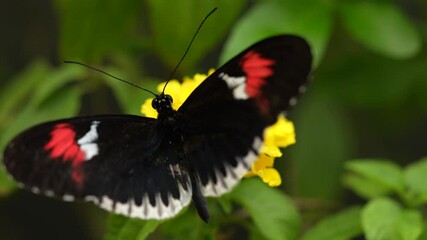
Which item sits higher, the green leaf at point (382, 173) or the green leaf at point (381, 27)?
the green leaf at point (381, 27)

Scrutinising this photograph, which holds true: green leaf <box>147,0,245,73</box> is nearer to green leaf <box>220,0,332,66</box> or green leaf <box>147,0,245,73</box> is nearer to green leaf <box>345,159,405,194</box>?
green leaf <box>220,0,332,66</box>

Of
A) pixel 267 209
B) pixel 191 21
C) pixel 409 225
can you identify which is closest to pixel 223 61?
pixel 191 21

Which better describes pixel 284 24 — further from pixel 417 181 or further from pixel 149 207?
pixel 149 207

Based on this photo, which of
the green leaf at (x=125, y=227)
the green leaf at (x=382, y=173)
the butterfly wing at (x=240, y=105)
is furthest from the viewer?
the green leaf at (x=382, y=173)

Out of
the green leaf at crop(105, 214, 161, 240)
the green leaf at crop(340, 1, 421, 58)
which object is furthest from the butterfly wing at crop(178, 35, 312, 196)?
the green leaf at crop(340, 1, 421, 58)

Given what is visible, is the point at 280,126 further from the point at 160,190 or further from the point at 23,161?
the point at 23,161

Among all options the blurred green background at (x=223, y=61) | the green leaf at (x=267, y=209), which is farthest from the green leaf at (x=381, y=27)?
the green leaf at (x=267, y=209)

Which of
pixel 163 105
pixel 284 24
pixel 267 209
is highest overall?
pixel 284 24

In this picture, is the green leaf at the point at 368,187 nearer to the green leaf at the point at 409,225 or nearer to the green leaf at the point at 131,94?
the green leaf at the point at 409,225
